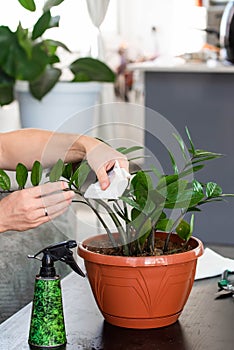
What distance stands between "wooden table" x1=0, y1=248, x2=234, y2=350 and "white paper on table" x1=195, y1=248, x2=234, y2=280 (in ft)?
0.47

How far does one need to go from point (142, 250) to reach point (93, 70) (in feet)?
11.7

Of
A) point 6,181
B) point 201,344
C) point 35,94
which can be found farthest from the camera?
point 35,94

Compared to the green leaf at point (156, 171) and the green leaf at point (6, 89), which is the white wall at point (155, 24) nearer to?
the green leaf at point (6, 89)

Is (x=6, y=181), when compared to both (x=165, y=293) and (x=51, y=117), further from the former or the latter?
→ (x=51, y=117)

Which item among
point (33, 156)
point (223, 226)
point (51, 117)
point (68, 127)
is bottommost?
point (223, 226)

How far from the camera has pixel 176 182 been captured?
1280 mm

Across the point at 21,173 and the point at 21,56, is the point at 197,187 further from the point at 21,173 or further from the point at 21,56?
the point at 21,56

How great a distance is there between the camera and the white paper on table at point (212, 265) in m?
1.64

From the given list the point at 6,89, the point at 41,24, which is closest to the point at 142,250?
the point at 41,24

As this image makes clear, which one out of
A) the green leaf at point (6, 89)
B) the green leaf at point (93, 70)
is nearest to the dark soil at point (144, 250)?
the green leaf at point (93, 70)

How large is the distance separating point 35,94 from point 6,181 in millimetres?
3608

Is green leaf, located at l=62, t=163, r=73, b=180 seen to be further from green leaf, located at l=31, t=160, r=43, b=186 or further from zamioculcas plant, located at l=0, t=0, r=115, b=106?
zamioculcas plant, located at l=0, t=0, r=115, b=106

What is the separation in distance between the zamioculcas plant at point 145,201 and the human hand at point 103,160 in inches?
0.6

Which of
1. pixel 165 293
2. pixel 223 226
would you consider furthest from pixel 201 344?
pixel 223 226
